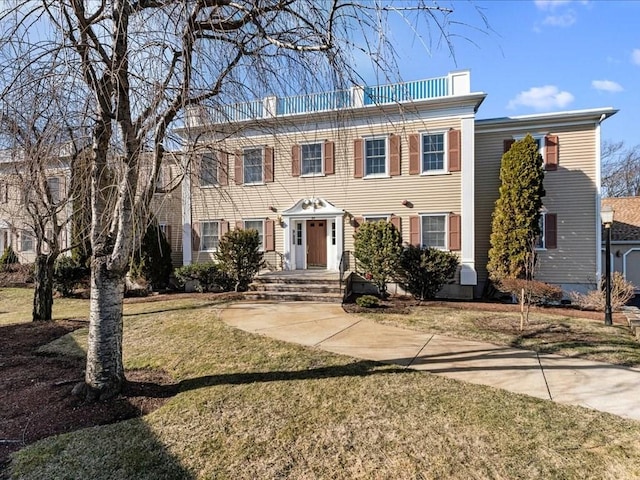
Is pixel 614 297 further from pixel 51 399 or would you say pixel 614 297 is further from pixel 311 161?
pixel 51 399

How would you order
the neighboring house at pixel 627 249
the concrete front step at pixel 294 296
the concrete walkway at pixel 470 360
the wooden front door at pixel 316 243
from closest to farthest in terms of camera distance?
the concrete walkway at pixel 470 360
the concrete front step at pixel 294 296
the wooden front door at pixel 316 243
the neighboring house at pixel 627 249

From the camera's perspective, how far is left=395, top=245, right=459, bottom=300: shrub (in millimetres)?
10984

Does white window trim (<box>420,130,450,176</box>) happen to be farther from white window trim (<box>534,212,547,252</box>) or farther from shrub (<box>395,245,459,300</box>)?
white window trim (<box>534,212,547,252</box>)

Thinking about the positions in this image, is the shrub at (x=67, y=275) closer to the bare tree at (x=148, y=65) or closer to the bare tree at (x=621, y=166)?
the bare tree at (x=148, y=65)

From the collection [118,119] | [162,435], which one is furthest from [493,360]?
[118,119]

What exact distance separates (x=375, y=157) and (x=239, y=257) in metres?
6.06

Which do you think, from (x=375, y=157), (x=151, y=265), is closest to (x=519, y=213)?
(x=375, y=157)

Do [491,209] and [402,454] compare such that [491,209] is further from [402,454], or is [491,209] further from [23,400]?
[23,400]

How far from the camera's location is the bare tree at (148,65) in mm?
3434

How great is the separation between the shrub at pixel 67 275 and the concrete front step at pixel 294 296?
22.2ft

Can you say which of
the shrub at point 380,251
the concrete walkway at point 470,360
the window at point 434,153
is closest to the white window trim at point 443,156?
the window at point 434,153

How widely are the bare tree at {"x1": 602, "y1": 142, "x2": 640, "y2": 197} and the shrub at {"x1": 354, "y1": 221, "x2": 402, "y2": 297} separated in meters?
26.4

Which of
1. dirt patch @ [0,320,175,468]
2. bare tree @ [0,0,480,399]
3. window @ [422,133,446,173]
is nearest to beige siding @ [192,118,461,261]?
window @ [422,133,446,173]

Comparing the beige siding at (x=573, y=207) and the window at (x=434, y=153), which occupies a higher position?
the window at (x=434, y=153)
